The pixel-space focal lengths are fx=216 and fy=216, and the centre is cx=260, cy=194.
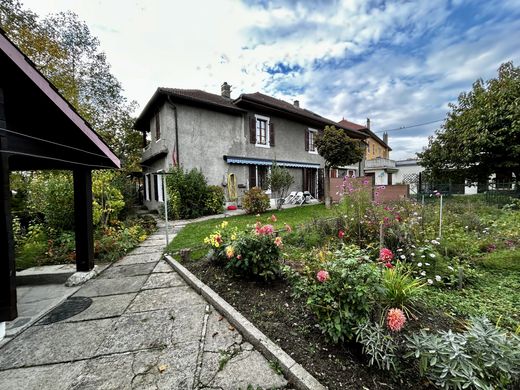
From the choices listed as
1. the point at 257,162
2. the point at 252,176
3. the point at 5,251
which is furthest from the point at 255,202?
→ the point at 5,251

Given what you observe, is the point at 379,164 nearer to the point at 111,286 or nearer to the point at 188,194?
the point at 188,194

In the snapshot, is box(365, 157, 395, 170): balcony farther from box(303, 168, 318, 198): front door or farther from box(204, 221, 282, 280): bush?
box(204, 221, 282, 280): bush

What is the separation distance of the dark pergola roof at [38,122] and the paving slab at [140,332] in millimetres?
2335

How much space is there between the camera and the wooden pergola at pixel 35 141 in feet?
7.62

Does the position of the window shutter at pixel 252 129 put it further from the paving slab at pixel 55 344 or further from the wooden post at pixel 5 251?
the paving slab at pixel 55 344

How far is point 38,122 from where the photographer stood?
337 cm

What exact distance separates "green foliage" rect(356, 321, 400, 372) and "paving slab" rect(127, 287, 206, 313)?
2150 millimetres

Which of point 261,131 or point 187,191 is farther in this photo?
point 261,131

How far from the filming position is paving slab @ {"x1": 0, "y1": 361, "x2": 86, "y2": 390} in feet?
6.05

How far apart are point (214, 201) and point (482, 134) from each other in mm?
13244

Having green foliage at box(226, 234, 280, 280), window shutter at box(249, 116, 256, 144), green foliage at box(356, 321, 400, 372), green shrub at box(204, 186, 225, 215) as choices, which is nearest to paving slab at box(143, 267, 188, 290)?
green foliage at box(226, 234, 280, 280)

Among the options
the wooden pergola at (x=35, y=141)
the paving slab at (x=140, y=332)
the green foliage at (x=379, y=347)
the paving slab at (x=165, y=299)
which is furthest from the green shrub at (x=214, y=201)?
the green foliage at (x=379, y=347)

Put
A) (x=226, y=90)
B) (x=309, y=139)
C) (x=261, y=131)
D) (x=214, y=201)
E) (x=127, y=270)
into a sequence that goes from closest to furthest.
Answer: (x=127, y=270)
(x=214, y=201)
(x=261, y=131)
(x=226, y=90)
(x=309, y=139)

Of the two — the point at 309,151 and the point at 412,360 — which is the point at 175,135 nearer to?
the point at 309,151
